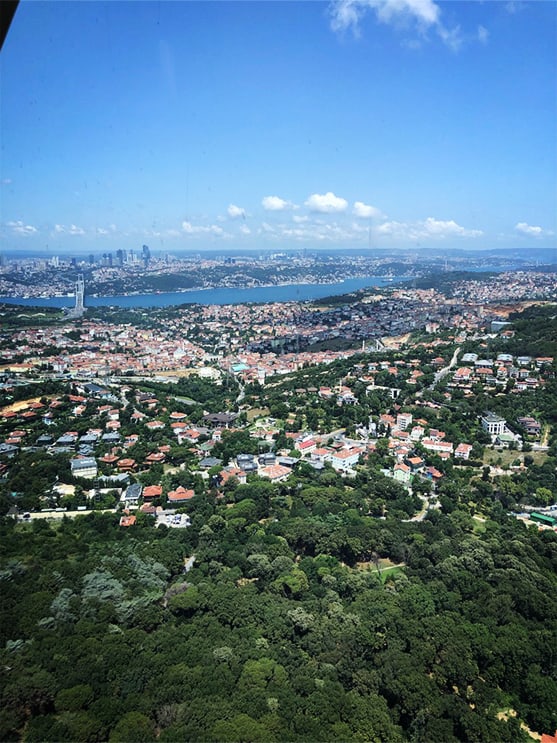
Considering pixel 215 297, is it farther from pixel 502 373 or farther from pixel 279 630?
pixel 279 630

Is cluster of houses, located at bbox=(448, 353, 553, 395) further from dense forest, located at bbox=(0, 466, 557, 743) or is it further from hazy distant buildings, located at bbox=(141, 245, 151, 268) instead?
hazy distant buildings, located at bbox=(141, 245, 151, 268)

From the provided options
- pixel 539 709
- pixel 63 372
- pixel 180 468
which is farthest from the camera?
pixel 63 372

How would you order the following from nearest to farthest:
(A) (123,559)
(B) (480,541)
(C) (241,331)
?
(A) (123,559) < (B) (480,541) < (C) (241,331)

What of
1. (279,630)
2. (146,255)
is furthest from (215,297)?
(279,630)

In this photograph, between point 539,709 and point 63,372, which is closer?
point 539,709

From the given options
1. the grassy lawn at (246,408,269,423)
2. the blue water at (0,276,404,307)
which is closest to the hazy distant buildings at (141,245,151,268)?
the blue water at (0,276,404,307)

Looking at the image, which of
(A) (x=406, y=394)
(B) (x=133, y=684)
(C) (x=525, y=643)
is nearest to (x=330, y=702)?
(B) (x=133, y=684)

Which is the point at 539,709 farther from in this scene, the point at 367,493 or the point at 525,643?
the point at 367,493
